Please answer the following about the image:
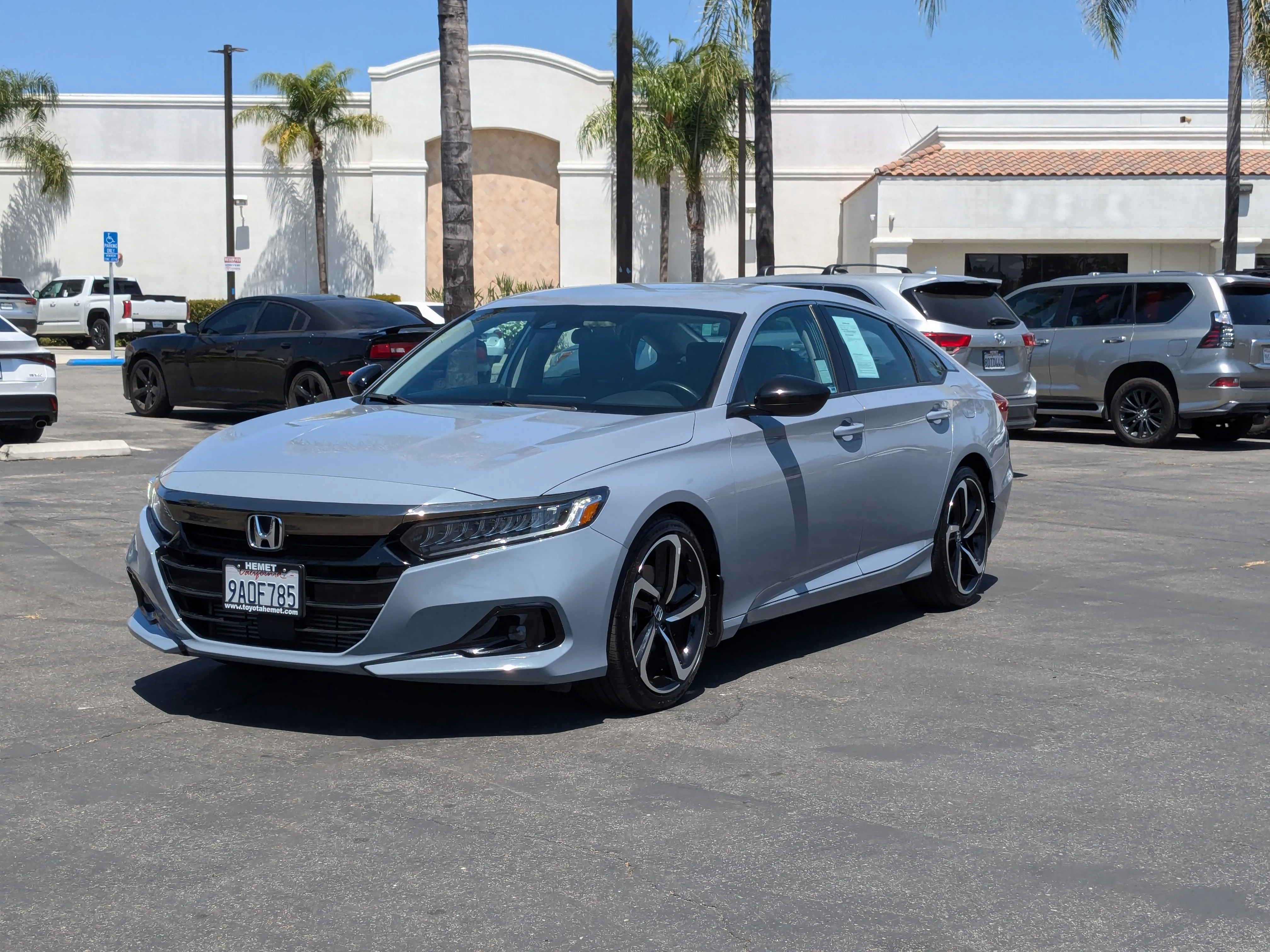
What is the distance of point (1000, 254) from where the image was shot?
3794 cm

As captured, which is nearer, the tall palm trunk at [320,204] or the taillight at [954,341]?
the taillight at [954,341]

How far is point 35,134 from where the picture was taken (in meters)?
45.0

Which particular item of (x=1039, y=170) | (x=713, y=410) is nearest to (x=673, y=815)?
(x=713, y=410)

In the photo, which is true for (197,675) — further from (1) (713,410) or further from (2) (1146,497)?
(2) (1146,497)

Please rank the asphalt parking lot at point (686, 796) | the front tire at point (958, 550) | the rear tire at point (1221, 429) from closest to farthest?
the asphalt parking lot at point (686, 796) < the front tire at point (958, 550) < the rear tire at point (1221, 429)

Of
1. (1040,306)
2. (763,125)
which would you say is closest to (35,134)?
(763,125)

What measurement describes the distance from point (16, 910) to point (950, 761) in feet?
9.58

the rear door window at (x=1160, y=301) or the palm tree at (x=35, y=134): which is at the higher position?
the palm tree at (x=35, y=134)

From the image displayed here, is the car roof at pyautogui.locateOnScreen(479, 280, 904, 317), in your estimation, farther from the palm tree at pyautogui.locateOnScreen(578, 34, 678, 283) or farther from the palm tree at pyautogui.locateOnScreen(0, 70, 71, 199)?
the palm tree at pyautogui.locateOnScreen(0, 70, 71, 199)

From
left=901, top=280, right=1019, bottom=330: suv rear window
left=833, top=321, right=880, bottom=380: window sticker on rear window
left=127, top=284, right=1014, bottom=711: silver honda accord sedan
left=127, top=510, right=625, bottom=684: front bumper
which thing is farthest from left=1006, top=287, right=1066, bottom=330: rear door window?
left=127, top=510, right=625, bottom=684: front bumper

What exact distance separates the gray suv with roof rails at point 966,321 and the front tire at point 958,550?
17.9ft

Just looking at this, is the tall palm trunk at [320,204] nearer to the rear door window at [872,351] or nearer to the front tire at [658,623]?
the rear door window at [872,351]

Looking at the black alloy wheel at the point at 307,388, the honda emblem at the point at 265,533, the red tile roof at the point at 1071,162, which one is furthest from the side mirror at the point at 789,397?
the red tile roof at the point at 1071,162

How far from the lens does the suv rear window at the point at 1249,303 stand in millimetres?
17234
